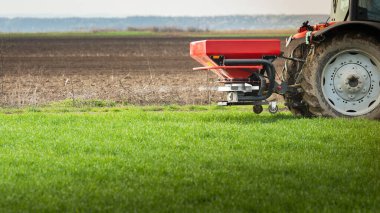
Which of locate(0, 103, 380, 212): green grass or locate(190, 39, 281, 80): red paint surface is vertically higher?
locate(190, 39, 281, 80): red paint surface

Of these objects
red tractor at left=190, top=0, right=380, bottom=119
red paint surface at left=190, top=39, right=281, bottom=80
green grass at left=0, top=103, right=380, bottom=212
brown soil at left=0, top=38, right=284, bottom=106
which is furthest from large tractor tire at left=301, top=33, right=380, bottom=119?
brown soil at left=0, top=38, right=284, bottom=106

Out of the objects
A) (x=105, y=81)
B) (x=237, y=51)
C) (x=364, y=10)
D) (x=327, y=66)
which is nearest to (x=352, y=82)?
(x=327, y=66)

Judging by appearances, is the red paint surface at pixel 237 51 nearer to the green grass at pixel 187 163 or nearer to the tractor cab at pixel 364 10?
the green grass at pixel 187 163

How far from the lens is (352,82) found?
13.1m

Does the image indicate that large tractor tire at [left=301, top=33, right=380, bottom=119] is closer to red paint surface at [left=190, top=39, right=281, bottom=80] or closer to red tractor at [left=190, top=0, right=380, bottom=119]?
red tractor at [left=190, top=0, right=380, bottom=119]

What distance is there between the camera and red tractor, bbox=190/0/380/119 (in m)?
13.0

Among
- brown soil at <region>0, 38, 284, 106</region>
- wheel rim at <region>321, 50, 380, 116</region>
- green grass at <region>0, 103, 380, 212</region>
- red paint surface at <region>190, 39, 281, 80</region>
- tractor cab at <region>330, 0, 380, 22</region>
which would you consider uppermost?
tractor cab at <region>330, 0, 380, 22</region>

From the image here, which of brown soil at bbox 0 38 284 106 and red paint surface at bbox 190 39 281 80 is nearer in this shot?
red paint surface at bbox 190 39 281 80

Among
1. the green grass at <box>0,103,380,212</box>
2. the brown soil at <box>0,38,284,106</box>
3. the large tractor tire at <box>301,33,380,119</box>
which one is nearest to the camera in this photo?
the green grass at <box>0,103,380,212</box>

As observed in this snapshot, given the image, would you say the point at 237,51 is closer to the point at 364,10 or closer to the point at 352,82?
the point at 352,82

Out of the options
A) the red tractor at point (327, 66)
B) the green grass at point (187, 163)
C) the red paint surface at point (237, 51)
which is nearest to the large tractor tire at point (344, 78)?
the red tractor at point (327, 66)

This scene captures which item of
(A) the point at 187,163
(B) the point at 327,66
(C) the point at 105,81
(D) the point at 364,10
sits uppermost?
(D) the point at 364,10

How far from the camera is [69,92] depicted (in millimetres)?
19625

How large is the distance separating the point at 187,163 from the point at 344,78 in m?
4.69
